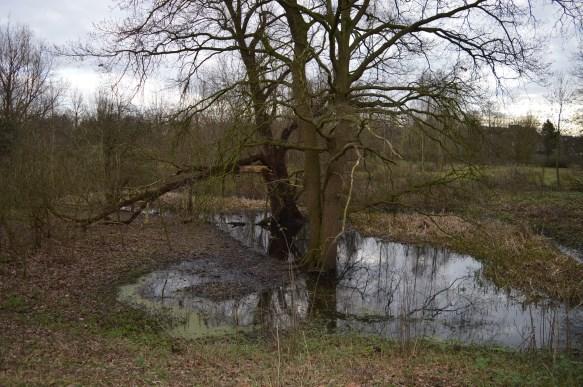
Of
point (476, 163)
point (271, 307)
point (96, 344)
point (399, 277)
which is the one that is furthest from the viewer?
point (399, 277)

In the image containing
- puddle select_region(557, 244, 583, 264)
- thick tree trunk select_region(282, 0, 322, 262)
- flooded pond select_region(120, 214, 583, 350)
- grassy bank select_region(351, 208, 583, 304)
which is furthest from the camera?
puddle select_region(557, 244, 583, 264)

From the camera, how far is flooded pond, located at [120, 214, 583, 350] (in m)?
10.1

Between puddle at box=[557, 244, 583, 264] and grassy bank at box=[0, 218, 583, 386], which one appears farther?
puddle at box=[557, 244, 583, 264]

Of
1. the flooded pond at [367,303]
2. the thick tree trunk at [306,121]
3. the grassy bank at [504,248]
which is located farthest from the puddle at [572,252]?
the thick tree trunk at [306,121]

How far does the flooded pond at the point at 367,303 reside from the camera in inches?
396

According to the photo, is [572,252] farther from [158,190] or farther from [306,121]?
[158,190]

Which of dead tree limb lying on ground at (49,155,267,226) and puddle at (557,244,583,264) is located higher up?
dead tree limb lying on ground at (49,155,267,226)

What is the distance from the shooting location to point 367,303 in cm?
1212

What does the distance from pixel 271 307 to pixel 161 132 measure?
8.02m

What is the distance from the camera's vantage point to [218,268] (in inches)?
590

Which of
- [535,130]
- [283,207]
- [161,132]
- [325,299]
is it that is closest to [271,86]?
[161,132]

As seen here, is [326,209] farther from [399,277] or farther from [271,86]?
[271,86]

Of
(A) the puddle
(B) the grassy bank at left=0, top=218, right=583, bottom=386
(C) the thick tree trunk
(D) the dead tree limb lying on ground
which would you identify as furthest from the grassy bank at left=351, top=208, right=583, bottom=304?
(D) the dead tree limb lying on ground

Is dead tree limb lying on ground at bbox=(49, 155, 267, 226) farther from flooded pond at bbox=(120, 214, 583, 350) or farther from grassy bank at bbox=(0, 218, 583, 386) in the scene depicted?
flooded pond at bbox=(120, 214, 583, 350)
